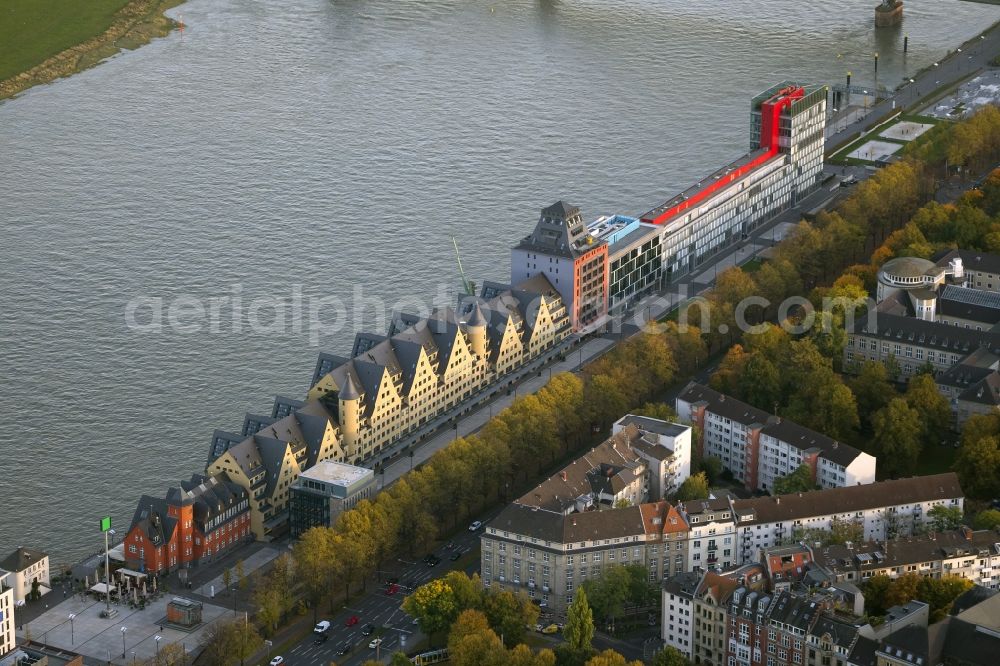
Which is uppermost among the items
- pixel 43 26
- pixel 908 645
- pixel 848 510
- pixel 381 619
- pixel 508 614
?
pixel 43 26

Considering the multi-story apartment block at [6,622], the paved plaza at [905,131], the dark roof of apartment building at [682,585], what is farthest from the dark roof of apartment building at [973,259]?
the multi-story apartment block at [6,622]

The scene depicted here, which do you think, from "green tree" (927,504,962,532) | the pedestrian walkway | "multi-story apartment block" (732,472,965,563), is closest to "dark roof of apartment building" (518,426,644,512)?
"multi-story apartment block" (732,472,965,563)

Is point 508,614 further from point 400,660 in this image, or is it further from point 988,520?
point 988,520

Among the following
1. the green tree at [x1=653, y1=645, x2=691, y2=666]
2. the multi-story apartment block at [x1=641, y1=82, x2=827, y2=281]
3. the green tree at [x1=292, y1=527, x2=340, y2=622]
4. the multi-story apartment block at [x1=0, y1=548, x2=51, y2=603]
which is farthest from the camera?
the multi-story apartment block at [x1=641, y1=82, x2=827, y2=281]

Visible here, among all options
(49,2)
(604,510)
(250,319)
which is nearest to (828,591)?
(604,510)

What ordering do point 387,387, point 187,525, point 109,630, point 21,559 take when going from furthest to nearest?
point 387,387 < point 187,525 < point 21,559 < point 109,630

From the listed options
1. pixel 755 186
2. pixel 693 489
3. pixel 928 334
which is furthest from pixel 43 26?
pixel 693 489

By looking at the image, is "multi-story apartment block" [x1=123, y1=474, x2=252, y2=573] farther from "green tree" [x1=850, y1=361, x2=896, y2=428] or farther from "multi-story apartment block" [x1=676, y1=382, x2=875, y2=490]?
"green tree" [x1=850, y1=361, x2=896, y2=428]
